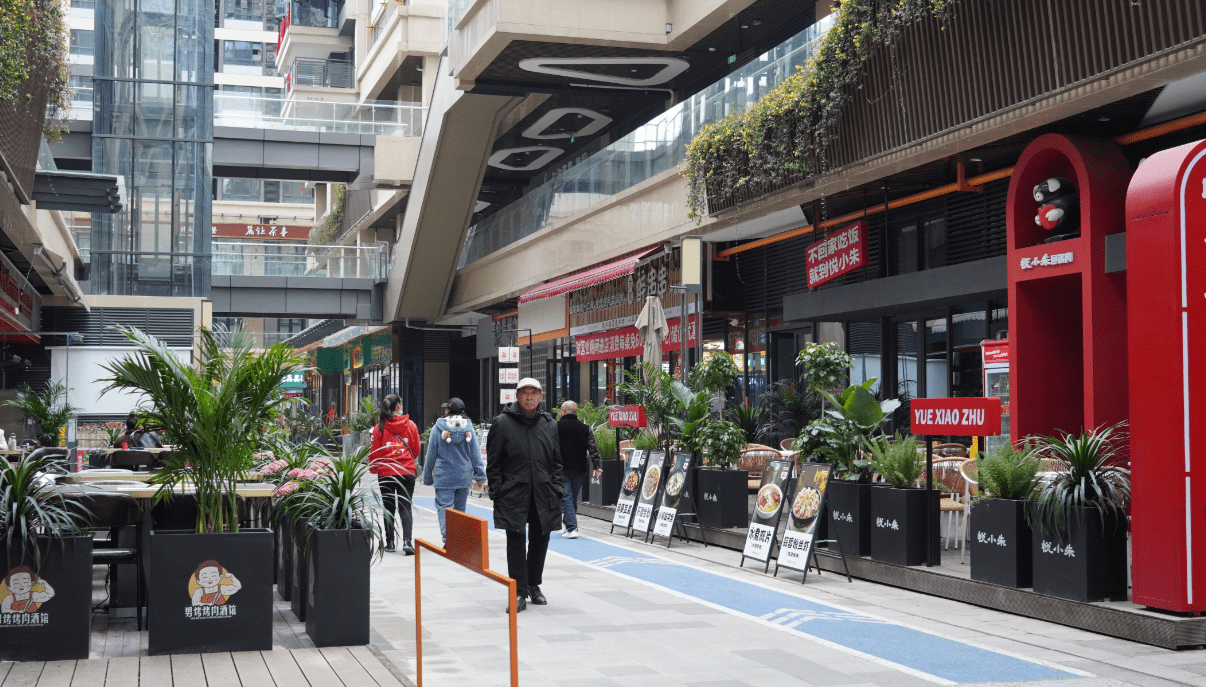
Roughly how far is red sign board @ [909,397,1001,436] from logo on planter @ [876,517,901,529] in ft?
2.58

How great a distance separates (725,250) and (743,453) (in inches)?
258

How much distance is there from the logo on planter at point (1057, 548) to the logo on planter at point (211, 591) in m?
5.22

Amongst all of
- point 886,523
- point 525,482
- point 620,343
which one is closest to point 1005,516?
point 886,523

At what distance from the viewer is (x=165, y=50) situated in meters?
29.4

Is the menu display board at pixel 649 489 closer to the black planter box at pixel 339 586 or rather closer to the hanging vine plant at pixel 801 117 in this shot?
the hanging vine plant at pixel 801 117

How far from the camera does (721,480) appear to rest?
12.9m

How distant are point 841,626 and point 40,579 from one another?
498 cm

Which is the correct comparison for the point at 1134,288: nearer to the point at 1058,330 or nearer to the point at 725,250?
the point at 1058,330

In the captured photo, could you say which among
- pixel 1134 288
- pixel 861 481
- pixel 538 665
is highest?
pixel 1134 288

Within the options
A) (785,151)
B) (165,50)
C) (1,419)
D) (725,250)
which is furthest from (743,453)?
(165,50)

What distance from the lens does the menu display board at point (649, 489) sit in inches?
529

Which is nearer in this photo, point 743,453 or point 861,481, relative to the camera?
point 861,481

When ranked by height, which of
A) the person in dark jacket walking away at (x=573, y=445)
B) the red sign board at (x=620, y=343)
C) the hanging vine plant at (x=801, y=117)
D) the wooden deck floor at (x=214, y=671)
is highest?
the hanging vine plant at (x=801, y=117)

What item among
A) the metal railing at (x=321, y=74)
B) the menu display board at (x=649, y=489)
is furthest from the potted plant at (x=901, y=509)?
the metal railing at (x=321, y=74)
